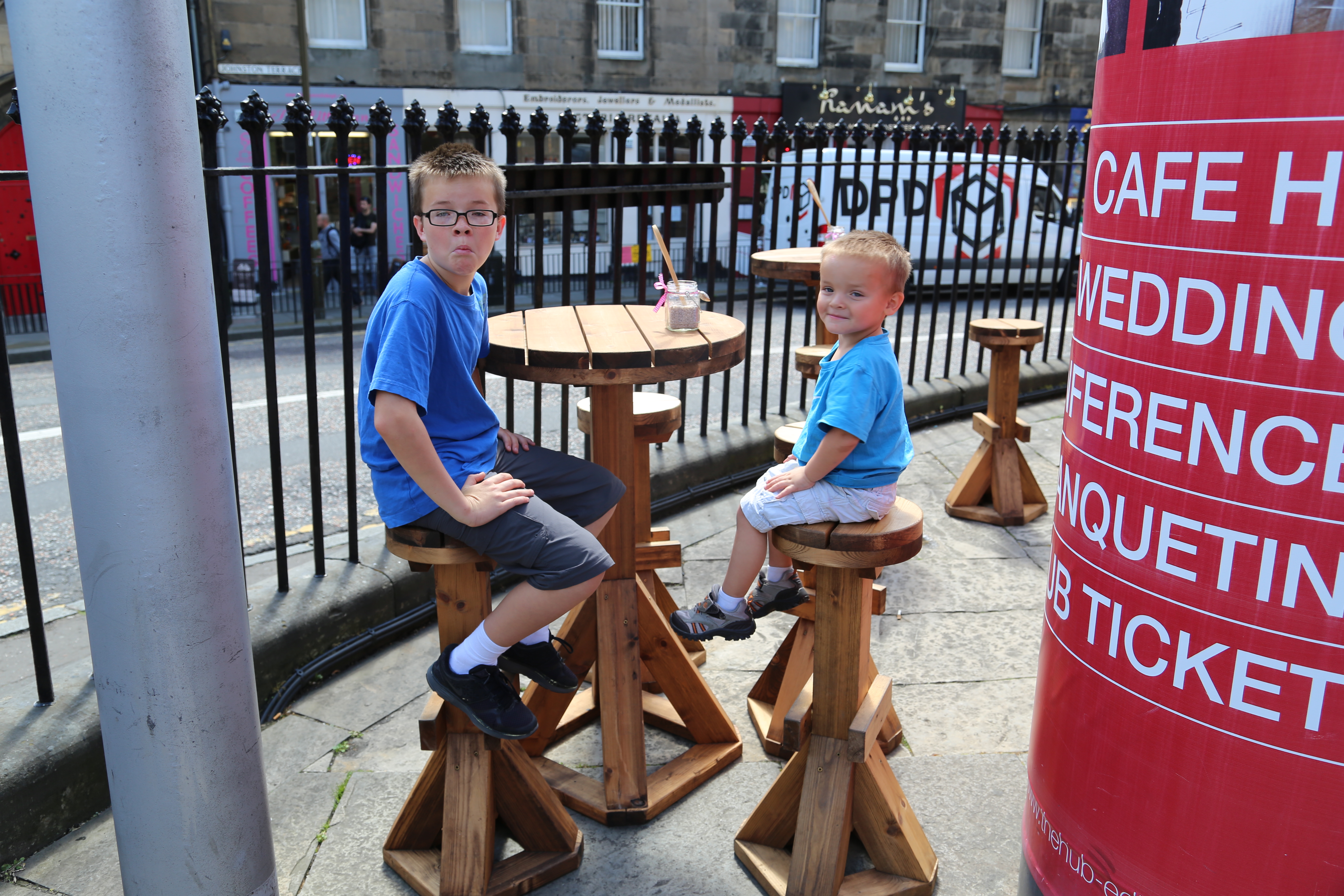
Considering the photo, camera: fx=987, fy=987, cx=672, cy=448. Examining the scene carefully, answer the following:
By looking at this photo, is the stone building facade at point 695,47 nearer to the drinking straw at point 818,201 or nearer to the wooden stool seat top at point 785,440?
the drinking straw at point 818,201

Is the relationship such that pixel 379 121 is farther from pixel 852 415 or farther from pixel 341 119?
pixel 852 415

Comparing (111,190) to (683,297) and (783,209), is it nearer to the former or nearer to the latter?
(683,297)

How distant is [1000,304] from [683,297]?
4876 mm

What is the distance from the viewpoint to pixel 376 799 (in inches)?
105

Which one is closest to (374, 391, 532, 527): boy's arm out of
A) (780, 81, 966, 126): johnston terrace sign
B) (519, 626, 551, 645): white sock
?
(519, 626, 551, 645): white sock

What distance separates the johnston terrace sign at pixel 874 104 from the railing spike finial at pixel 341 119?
60.6 ft

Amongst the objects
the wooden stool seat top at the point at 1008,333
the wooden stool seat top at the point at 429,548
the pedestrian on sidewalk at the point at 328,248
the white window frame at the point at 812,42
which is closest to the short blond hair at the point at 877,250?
the wooden stool seat top at the point at 429,548

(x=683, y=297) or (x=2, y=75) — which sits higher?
(x=2, y=75)

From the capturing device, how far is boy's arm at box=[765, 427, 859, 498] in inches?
93.7

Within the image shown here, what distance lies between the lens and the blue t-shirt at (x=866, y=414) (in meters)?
2.38

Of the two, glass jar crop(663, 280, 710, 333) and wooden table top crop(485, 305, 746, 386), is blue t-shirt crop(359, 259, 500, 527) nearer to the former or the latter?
wooden table top crop(485, 305, 746, 386)

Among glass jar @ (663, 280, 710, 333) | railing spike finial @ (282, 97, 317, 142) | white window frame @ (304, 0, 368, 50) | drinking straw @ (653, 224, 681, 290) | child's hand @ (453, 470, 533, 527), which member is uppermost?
white window frame @ (304, 0, 368, 50)

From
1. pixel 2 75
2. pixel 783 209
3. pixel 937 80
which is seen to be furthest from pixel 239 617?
pixel 937 80

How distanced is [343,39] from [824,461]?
711 inches
